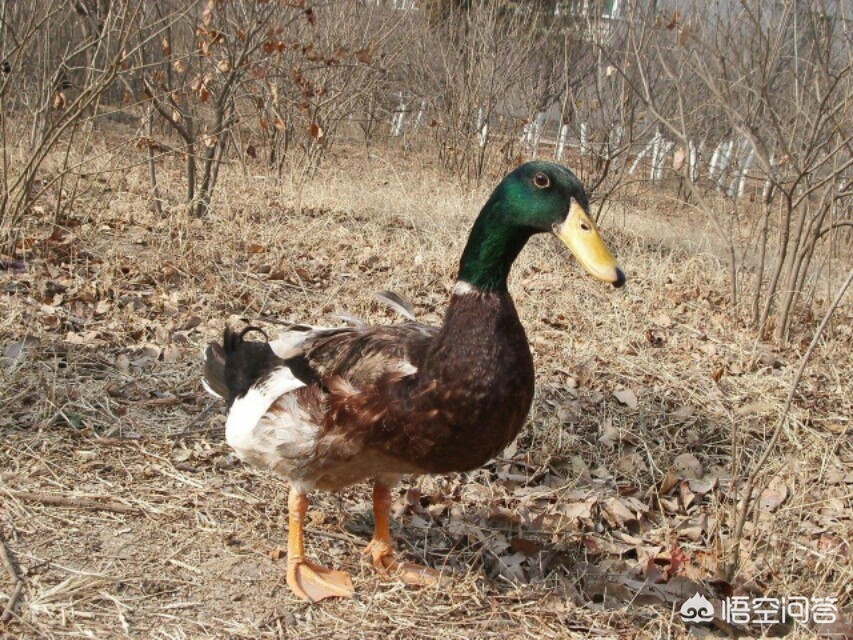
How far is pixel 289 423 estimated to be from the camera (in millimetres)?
2740

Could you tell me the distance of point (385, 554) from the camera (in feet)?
10.2

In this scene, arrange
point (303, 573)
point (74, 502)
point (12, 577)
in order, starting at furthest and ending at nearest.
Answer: point (74, 502) → point (303, 573) → point (12, 577)

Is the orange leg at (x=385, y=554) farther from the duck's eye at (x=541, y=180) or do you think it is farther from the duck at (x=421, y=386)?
the duck's eye at (x=541, y=180)

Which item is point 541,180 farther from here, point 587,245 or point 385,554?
point 385,554

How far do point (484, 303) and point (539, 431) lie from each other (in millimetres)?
1751

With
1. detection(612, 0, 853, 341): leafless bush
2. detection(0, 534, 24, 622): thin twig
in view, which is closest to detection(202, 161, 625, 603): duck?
detection(0, 534, 24, 622): thin twig

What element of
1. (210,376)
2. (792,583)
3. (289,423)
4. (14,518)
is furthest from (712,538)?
(14,518)

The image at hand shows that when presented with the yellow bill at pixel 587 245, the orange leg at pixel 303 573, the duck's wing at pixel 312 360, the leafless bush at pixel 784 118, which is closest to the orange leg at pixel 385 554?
the orange leg at pixel 303 573

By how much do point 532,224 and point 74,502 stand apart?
2.09m

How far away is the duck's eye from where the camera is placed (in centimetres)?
250

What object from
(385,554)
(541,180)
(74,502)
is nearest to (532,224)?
(541,180)

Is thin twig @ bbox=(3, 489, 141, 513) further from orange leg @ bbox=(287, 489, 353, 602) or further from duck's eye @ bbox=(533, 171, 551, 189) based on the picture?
duck's eye @ bbox=(533, 171, 551, 189)

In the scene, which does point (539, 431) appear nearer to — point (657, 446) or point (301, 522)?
point (657, 446)

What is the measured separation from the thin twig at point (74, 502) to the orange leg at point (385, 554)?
0.95 metres
